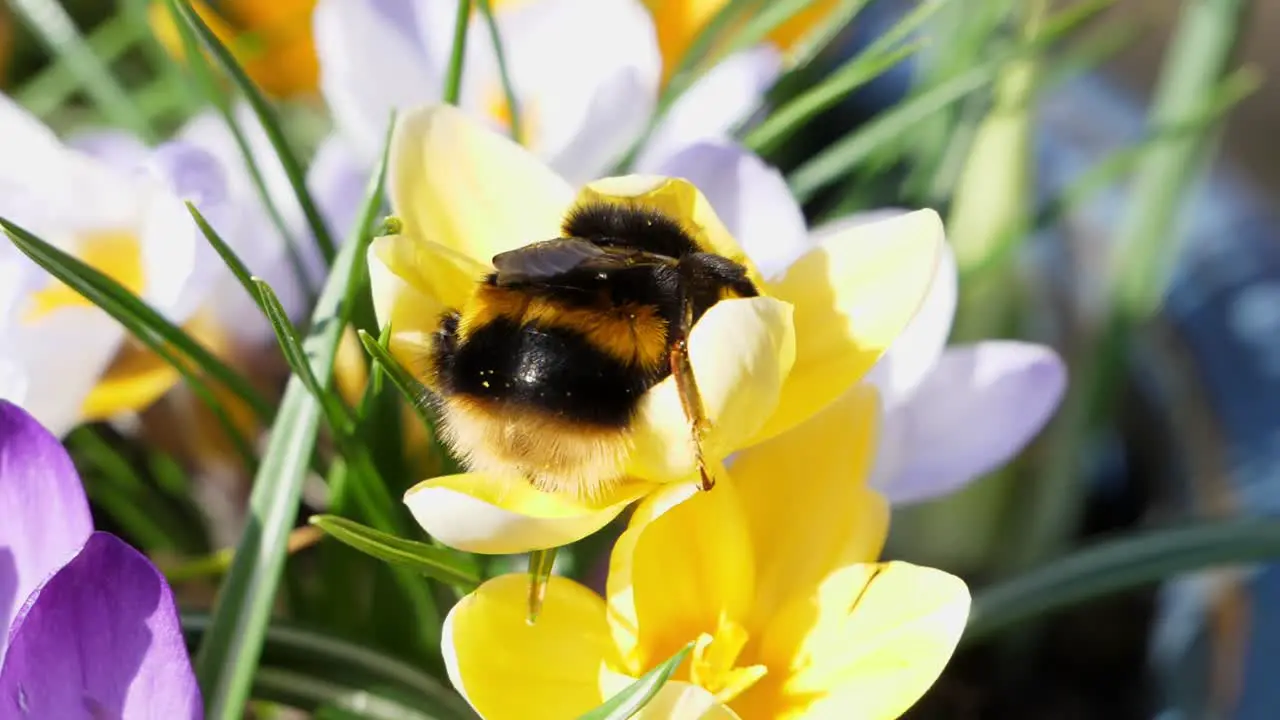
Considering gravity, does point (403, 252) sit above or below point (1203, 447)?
above

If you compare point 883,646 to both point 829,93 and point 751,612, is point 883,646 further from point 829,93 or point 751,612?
point 829,93

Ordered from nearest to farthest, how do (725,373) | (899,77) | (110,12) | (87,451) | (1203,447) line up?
(725,373) < (87,451) < (1203,447) < (899,77) < (110,12)

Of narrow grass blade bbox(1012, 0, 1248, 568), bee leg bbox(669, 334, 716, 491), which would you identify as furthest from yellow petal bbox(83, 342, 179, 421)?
narrow grass blade bbox(1012, 0, 1248, 568)

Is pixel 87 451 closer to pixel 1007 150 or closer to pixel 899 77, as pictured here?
pixel 1007 150

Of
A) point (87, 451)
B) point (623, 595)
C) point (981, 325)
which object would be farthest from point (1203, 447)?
A: point (87, 451)

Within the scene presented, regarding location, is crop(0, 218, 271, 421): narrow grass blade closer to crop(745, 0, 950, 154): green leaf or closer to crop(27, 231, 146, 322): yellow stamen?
crop(27, 231, 146, 322): yellow stamen

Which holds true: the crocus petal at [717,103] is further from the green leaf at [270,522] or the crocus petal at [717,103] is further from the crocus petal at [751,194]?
the green leaf at [270,522]

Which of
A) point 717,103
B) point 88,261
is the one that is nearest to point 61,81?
point 88,261
